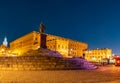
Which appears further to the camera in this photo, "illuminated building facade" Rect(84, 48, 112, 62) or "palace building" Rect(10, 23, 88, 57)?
"illuminated building facade" Rect(84, 48, 112, 62)

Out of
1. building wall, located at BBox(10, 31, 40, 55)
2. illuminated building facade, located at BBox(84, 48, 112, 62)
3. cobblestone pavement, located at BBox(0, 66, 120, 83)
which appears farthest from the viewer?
illuminated building facade, located at BBox(84, 48, 112, 62)

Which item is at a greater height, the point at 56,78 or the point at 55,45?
the point at 55,45

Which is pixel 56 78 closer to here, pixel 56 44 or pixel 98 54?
pixel 56 44

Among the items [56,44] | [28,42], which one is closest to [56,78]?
[56,44]

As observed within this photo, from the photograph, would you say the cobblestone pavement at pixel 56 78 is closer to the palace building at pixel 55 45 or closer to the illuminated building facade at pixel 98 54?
the palace building at pixel 55 45

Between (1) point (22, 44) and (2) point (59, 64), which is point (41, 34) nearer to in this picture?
(2) point (59, 64)

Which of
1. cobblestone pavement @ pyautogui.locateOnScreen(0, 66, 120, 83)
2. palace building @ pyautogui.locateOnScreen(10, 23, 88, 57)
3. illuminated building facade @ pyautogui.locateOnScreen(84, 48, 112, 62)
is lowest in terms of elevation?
cobblestone pavement @ pyautogui.locateOnScreen(0, 66, 120, 83)

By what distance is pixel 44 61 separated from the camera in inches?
994

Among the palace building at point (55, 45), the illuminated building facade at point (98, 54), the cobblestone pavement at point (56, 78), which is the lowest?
the cobblestone pavement at point (56, 78)

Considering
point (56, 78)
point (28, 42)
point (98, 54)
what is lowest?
point (56, 78)

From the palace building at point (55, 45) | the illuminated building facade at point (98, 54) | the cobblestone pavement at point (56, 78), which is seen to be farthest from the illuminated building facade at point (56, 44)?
the cobblestone pavement at point (56, 78)

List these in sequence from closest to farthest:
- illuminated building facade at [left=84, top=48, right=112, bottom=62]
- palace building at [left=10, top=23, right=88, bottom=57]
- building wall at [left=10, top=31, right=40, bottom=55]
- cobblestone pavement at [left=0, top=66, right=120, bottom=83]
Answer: cobblestone pavement at [left=0, top=66, right=120, bottom=83], palace building at [left=10, top=23, right=88, bottom=57], building wall at [left=10, top=31, right=40, bottom=55], illuminated building facade at [left=84, top=48, right=112, bottom=62]

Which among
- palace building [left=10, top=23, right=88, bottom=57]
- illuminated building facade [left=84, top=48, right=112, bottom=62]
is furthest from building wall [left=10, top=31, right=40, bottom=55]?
illuminated building facade [left=84, top=48, right=112, bottom=62]

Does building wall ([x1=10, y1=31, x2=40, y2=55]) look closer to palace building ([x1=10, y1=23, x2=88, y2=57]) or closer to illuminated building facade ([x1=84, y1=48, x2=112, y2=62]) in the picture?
palace building ([x1=10, y1=23, x2=88, y2=57])
